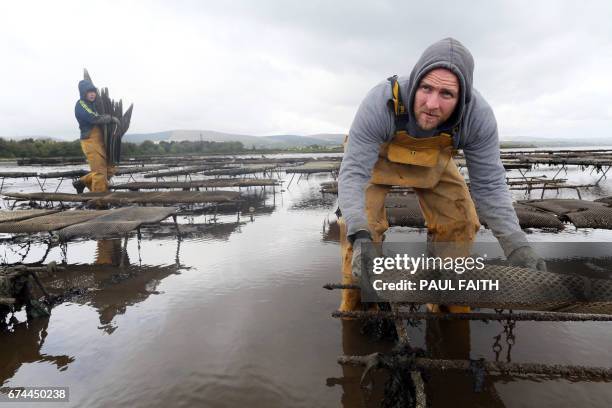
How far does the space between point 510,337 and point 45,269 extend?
5.08 m

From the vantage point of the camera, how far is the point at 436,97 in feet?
7.18

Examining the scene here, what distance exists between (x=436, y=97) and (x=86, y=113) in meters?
11.5

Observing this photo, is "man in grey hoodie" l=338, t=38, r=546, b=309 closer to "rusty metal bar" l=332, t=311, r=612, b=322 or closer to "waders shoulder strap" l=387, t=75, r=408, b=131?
"waders shoulder strap" l=387, t=75, r=408, b=131

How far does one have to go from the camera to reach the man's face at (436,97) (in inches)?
84.3

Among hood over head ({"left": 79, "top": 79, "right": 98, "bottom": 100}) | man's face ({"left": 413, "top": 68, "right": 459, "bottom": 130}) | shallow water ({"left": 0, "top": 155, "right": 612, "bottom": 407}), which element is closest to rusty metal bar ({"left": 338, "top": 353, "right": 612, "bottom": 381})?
shallow water ({"left": 0, "top": 155, "right": 612, "bottom": 407})

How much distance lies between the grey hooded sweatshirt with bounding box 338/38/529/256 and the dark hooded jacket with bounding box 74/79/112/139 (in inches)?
423

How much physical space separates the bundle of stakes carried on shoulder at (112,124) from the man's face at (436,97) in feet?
37.8

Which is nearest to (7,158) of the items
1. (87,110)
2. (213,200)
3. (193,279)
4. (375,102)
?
(87,110)

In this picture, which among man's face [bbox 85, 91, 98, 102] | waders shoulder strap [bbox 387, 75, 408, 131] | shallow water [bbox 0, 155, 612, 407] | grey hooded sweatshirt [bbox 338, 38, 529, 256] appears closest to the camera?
grey hooded sweatshirt [bbox 338, 38, 529, 256]

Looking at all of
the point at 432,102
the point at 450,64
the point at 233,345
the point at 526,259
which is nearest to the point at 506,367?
the point at 526,259

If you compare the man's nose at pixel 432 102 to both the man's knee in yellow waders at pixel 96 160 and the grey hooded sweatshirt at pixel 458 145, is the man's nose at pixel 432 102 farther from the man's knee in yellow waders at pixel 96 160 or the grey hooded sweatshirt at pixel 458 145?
the man's knee in yellow waders at pixel 96 160

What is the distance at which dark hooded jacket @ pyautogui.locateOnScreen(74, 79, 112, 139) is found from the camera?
10.1 metres

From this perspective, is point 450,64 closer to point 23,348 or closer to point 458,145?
point 458,145

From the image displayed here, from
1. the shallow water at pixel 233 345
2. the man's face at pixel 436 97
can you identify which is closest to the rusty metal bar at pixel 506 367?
the shallow water at pixel 233 345
